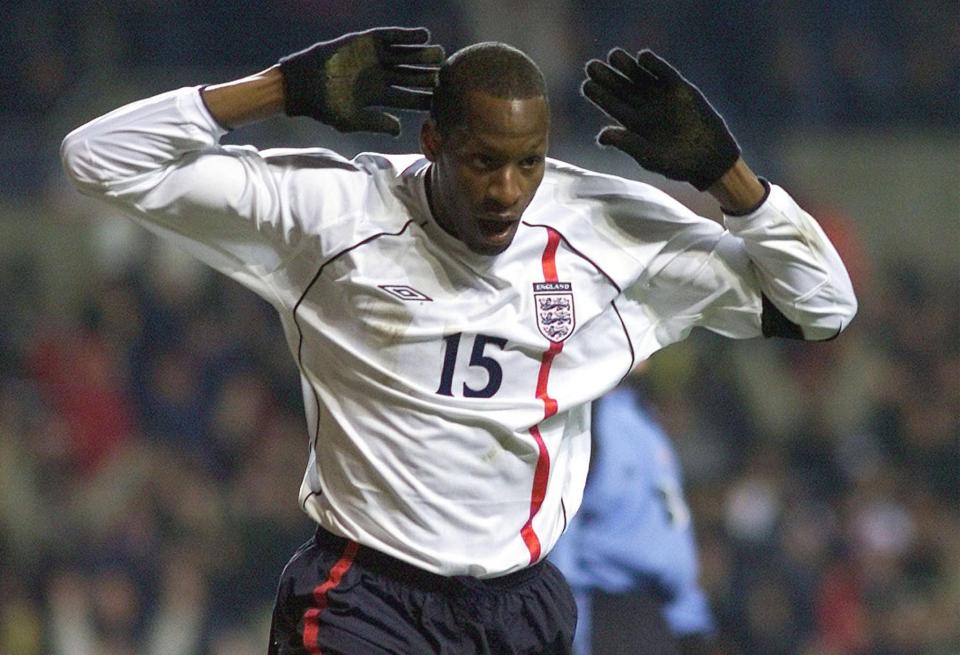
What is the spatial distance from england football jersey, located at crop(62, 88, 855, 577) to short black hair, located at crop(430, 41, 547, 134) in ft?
0.58

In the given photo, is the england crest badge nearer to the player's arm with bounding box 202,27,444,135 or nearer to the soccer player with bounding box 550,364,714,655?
the player's arm with bounding box 202,27,444,135

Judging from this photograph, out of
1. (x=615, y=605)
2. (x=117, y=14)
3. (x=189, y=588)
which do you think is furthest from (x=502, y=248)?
(x=117, y=14)

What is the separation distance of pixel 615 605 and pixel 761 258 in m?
2.03

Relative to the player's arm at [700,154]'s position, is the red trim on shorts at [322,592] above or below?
below

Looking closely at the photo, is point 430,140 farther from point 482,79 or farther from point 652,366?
point 652,366

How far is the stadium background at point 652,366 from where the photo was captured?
23.9 ft

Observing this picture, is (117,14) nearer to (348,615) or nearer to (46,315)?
(46,315)

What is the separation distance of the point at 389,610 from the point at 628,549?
6.43 ft

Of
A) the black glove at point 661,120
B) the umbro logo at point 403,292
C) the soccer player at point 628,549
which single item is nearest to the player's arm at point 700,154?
the black glove at point 661,120

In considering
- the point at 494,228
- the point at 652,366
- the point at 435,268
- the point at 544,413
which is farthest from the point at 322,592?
the point at 652,366

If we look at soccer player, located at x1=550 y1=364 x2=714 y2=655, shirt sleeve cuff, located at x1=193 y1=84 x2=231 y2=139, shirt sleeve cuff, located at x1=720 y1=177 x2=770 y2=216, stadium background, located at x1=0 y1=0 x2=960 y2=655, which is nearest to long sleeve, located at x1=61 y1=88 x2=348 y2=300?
shirt sleeve cuff, located at x1=193 y1=84 x2=231 y2=139

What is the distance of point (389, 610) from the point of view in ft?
9.90

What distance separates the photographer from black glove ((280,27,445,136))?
297cm

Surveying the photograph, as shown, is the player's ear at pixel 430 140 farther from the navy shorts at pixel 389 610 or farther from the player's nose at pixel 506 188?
the navy shorts at pixel 389 610
